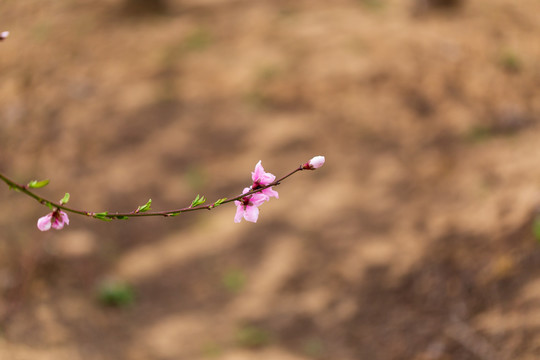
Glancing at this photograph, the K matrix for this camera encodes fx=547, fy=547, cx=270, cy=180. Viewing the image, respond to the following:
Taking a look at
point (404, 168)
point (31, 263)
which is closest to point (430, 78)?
point (404, 168)

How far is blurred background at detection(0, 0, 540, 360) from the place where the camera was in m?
4.28

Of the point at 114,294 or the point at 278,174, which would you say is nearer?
the point at 114,294

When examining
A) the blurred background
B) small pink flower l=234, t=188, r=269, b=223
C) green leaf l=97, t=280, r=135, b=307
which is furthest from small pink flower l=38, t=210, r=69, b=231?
green leaf l=97, t=280, r=135, b=307

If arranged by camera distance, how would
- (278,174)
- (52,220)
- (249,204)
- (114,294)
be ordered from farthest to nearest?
(278,174)
(114,294)
(249,204)
(52,220)

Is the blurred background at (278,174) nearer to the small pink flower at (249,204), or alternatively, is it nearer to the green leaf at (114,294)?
the green leaf at (114,294)

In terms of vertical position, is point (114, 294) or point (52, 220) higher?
→ point (114, 294)

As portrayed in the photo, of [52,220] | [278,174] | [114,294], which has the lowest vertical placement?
[52,220]

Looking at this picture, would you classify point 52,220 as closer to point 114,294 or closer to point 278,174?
point 114,294

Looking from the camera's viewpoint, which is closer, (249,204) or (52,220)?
(52,220)

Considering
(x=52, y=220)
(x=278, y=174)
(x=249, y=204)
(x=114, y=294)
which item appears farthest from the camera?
(x=278, y=174)

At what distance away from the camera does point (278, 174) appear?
5703mm

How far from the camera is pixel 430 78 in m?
6.46

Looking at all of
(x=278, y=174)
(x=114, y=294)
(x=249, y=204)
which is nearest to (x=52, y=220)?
(x=249, y=204)

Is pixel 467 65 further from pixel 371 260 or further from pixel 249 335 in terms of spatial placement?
pixel 249 335
